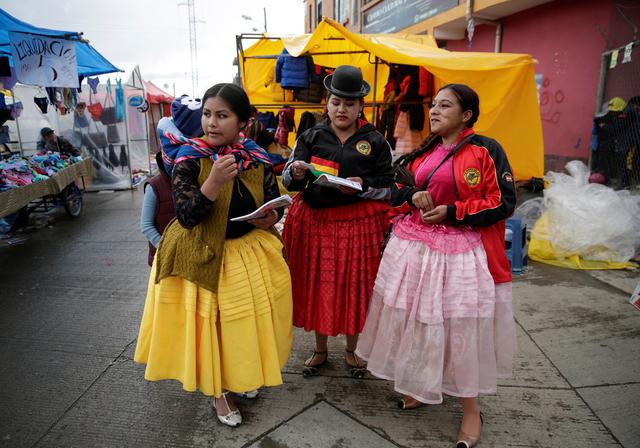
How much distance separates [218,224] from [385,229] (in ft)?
3.59

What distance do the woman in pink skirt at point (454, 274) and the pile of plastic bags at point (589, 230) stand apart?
11.2ft

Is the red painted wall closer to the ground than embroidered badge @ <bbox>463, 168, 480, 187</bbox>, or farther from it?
farther from it

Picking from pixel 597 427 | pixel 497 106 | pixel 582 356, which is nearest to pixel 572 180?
pixel 497 106

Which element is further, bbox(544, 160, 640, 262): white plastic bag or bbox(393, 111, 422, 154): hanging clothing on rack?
bbox(393, 111, 422, 154): hanging clothing on rack

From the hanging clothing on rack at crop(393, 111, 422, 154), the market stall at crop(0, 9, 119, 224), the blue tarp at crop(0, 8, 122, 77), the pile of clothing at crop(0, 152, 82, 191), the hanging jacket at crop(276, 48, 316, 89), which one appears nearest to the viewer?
the blue tarp at crop(0, 8, 122, 77)

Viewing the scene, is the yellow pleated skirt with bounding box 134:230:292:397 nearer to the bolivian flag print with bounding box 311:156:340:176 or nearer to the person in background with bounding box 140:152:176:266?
the person in background with bounding box 140:152:176:266

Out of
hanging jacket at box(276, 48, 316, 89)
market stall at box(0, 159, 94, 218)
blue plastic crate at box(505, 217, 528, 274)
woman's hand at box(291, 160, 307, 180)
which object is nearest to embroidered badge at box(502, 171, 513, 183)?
woman's hand at box(291, 160, 307, 180)

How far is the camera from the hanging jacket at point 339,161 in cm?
255

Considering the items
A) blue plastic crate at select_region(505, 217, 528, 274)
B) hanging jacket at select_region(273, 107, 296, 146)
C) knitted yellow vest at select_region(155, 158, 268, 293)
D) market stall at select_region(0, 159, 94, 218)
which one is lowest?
blue plastic crate at select_region(505, 217, 528, 274)

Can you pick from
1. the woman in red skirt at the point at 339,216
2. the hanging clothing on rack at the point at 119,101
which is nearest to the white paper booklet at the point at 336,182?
the woman in red skirt at the point at 339,216

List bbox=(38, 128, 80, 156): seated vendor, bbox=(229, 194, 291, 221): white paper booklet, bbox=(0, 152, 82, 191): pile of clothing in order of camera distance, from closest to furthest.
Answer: bbox=(229, 194, 291, 221): white paper booklet, bbox=(0, 152, 82, 191): pile of clothing, bbox=(38, 128, 80, 156): seated vendor

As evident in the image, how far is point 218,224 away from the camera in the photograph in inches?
82.8

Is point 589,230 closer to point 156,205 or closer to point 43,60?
point 156,205

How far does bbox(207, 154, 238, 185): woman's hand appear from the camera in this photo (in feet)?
6.12
